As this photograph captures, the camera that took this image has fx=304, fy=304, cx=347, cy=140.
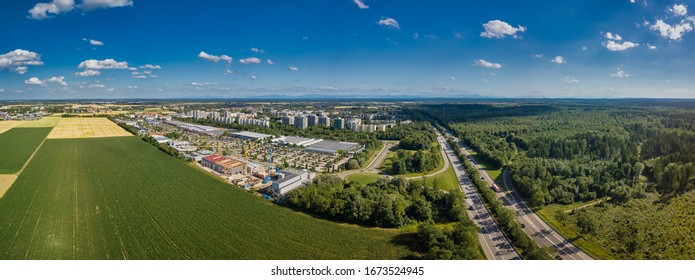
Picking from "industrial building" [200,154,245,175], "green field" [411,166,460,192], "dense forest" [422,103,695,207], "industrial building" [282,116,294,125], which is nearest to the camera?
"dense forest" [422,103,695,207]

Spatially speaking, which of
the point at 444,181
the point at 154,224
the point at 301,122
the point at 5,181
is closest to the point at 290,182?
the point at 154,224

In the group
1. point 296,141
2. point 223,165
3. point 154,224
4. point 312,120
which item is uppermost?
point 312,120

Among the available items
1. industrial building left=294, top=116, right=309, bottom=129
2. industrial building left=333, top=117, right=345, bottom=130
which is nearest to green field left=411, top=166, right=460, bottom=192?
industrial building left=333, top=117, right=345, bottom=130

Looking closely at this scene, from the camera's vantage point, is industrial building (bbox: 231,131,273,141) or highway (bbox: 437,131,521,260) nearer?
highway (bbox: 437,131,521,260)

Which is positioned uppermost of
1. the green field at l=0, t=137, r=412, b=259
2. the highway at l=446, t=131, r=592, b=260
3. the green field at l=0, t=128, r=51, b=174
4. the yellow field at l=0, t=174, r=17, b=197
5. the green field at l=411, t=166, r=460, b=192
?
the green field at l=0, t=128, r=51, b=174

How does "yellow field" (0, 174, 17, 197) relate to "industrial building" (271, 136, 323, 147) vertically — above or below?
above

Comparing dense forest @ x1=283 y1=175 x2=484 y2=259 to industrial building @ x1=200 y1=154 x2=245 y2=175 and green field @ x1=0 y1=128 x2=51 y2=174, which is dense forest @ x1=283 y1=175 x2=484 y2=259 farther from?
green field @ x1=0 y1=128 x2=51 y2=174

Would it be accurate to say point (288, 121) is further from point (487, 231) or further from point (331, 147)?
point (487, 231)
